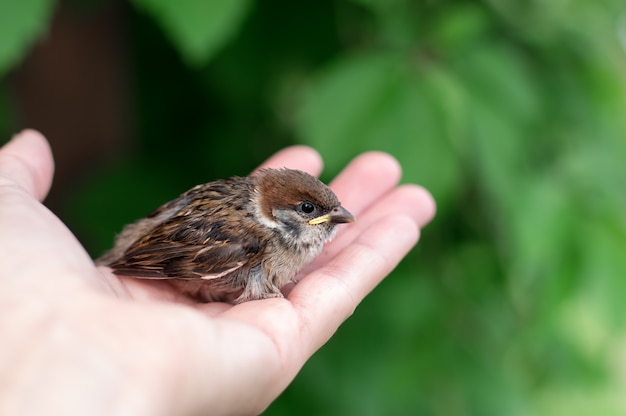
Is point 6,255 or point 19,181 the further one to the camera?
point 19,181

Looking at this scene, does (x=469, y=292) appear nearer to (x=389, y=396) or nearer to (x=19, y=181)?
(x=389, y=396)

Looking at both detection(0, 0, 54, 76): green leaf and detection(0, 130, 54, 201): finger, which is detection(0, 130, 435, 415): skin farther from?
detection(0, 0, 54, 76): green leaf

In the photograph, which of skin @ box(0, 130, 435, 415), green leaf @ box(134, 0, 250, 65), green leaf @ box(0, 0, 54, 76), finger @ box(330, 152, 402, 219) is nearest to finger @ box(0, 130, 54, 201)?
skin @ box(0, 130, 435, 415)

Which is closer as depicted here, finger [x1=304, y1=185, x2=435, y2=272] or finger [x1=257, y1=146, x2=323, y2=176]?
finger [x1=304, y1=185, x2=435, y2=272]

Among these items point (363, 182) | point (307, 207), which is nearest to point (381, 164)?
point (363, 182)

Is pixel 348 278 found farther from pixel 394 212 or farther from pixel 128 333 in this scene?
pixel 128 333

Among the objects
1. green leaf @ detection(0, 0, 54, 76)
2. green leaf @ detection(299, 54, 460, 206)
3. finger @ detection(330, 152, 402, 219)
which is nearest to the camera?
green leaf @ detection(0, 0, 54, 76)

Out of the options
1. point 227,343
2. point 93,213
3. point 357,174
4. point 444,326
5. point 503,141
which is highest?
point 503,141

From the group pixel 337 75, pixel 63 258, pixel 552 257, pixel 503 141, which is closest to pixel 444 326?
pixel 552 257
